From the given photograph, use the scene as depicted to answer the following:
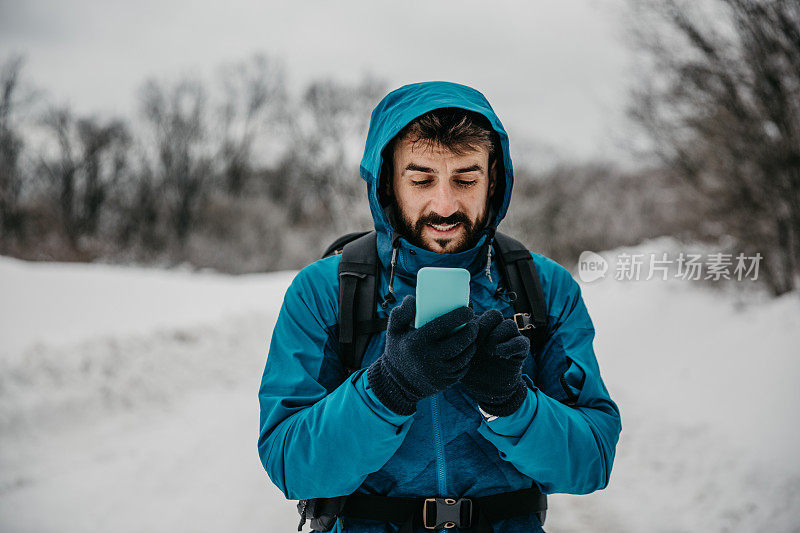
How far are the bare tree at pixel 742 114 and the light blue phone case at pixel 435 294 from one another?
823 centimetres

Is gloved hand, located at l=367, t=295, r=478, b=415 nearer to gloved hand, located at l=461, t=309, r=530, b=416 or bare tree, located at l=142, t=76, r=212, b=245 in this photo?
gloved hand, located at l=461, t=309, r=530, b=416

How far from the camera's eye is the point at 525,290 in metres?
1.95

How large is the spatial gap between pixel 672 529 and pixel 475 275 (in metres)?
3.29

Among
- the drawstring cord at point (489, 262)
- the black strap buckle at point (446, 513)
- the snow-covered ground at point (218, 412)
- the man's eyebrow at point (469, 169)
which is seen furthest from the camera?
the snow-covered ground at point (218, 412)

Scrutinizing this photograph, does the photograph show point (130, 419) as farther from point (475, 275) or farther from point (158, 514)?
point (475, 275)

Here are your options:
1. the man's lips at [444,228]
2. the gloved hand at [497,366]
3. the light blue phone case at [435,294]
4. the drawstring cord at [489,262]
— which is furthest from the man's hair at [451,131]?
the gloved hand at [497,366]

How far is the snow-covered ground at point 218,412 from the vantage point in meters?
4.25

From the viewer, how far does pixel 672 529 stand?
13.4 ft

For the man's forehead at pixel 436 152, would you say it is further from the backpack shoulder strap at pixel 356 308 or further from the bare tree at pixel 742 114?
the bare tree at pixel 742 114

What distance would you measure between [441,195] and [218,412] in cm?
525

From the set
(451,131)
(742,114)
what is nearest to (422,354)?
(451,131)

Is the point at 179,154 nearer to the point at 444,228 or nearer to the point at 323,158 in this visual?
the point at 323,158

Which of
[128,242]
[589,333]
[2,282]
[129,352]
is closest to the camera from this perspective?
[589,333]

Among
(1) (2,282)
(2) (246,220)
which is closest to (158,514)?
(1) (2,282)
